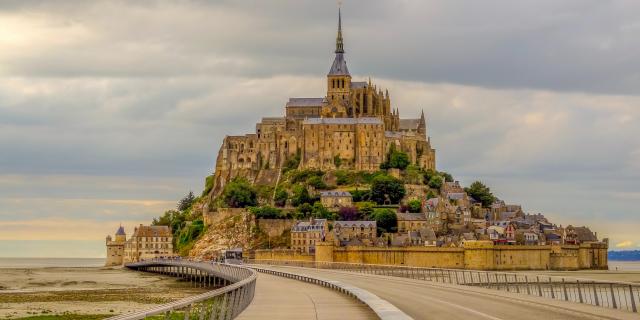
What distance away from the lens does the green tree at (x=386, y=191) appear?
139m

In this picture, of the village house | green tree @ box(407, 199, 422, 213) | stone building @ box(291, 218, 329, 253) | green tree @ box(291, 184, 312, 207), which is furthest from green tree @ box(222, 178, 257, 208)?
the village house

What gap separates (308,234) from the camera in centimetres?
12412

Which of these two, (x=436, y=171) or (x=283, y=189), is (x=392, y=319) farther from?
(x=436, y=171)

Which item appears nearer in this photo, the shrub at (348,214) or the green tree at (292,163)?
the shrub at (348,214)

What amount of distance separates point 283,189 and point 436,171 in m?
24.7

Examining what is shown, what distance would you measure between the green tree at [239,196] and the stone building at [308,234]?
17.4 meters

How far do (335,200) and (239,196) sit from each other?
48.7ft

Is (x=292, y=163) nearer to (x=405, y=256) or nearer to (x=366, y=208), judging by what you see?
(x=366, y=208)

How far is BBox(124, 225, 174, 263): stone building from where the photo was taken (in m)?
144

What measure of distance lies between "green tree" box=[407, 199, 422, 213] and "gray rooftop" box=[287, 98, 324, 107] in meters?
30.6

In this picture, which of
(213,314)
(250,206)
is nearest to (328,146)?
(250,206)

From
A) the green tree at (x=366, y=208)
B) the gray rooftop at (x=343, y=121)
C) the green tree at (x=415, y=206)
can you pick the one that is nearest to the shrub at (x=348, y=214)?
the green tree at (x=366, y=208)

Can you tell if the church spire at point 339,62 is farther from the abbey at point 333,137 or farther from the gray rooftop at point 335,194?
the gray rooftop at point 335,194

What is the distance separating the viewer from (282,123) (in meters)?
160
